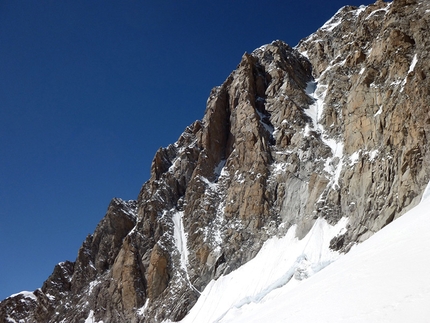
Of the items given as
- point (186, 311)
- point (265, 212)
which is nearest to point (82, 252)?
point (186, 311)

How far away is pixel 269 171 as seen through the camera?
66125 mm

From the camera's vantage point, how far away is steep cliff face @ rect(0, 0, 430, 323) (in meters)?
43.2

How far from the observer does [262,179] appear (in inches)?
2557

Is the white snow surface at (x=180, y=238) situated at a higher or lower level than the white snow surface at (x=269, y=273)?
higher

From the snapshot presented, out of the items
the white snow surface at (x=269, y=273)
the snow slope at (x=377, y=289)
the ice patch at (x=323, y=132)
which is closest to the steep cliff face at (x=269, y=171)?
the ice patch at (x=323, y=132)

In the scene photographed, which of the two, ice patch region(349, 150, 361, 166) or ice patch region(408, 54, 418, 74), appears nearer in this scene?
ice patch region(408, 54, 418, 74)

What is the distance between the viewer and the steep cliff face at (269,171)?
142 ft

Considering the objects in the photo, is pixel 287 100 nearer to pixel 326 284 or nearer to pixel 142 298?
pixel 142 298

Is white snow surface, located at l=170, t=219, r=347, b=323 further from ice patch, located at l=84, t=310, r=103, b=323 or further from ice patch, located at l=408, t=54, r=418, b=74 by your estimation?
ice patch, located at l=84, t=310, r=103, b=323

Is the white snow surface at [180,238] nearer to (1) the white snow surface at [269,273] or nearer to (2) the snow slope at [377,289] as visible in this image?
(1) the white snow surface at [269,273]

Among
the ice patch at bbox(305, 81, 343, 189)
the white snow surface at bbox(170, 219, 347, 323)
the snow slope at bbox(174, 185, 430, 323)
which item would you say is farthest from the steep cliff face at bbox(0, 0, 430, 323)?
the snow slope at bbox(174, 185, 430, 323)

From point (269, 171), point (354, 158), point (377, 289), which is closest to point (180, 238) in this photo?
point (269, 171)

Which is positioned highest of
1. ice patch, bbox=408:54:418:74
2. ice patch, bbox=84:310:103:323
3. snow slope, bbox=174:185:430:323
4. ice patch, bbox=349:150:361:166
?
ice patch, bbox=408:54:418:74

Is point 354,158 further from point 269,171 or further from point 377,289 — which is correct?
point 377,289
